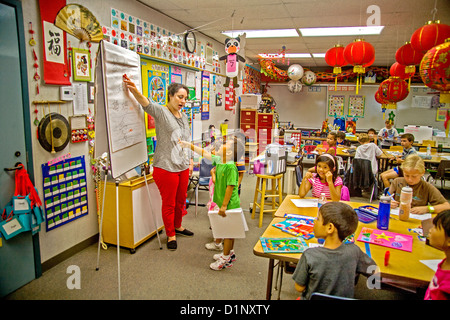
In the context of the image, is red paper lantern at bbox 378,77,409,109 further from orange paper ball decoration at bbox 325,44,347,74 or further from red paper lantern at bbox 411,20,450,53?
red paper lantern at bbox 411,20,450,53

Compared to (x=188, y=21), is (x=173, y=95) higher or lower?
lower

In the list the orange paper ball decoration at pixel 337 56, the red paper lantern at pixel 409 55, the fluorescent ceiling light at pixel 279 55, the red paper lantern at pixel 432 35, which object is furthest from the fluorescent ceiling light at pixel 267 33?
the red paper lantern at pixel 432 35

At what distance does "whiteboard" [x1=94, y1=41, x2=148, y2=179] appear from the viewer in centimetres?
207

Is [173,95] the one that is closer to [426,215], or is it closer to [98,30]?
[98,30]

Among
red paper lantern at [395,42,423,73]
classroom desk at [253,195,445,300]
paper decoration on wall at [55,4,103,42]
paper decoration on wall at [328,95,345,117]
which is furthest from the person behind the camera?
paper decoration on wall at [328,95,345,117]

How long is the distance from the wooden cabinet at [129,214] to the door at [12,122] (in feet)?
2.51

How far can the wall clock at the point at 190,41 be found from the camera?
4.55 m

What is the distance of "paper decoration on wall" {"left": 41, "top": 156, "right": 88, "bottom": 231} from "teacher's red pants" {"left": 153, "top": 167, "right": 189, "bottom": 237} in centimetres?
71

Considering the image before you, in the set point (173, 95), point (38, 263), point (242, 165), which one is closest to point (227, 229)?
point (242, 165)

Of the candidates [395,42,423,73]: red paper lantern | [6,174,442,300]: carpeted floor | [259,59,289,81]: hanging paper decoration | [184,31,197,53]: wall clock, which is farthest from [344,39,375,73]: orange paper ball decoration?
[259,59,289,81]: hanging paper decoration

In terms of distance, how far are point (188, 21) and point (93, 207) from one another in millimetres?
2963

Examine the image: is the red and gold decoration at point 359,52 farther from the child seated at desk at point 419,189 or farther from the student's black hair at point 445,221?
the student's black hair at point 445,221

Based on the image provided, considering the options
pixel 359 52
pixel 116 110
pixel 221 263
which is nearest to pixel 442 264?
pixel 221 263
